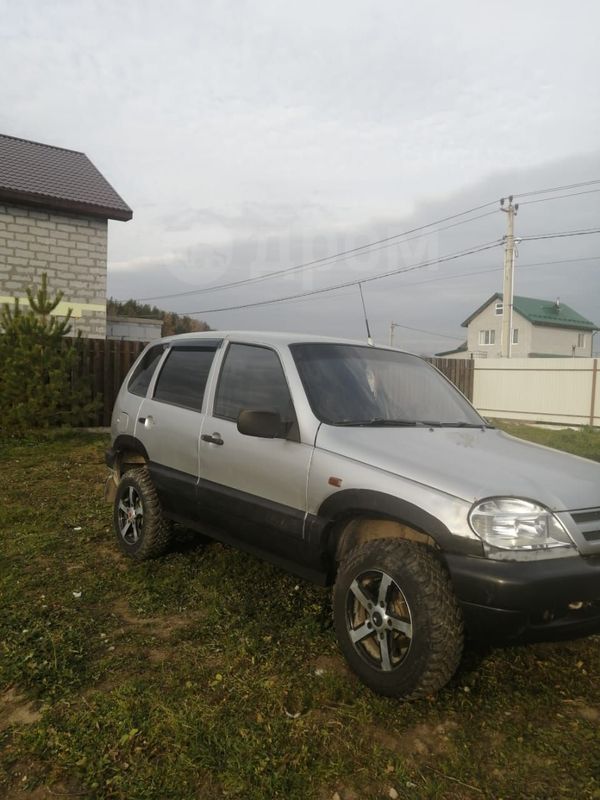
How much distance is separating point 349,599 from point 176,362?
2587 millimetres

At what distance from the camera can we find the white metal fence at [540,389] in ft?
67.8

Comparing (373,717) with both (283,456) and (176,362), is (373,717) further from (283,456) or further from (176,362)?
(176,362)

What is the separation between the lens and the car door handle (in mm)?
3967

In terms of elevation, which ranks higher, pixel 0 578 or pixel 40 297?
pixel 40 297

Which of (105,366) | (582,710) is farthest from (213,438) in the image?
(105,366)

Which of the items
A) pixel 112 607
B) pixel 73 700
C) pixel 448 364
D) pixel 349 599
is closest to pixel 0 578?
pixel 112 607

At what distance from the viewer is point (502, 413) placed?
23.2m

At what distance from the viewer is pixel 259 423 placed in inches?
133

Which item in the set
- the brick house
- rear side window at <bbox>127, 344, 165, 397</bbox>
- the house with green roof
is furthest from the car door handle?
the house with green roof

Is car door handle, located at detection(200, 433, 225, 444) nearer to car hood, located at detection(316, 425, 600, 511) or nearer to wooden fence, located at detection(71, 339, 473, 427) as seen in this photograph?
car hood, located at detection(316, 425, 600, 511)

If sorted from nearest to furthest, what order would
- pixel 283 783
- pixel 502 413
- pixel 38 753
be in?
pixel 283 783
pixel 38 753
pixel 502 413

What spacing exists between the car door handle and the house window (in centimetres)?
5558

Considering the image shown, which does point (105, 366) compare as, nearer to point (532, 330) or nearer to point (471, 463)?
point (471, 463)

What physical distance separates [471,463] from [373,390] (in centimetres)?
101
